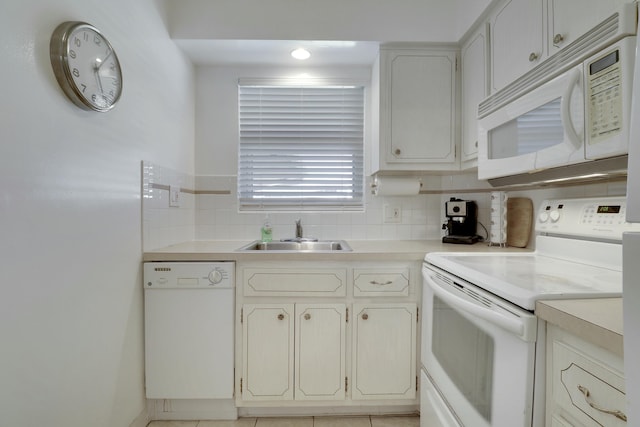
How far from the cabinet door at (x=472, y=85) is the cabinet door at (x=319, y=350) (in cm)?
118

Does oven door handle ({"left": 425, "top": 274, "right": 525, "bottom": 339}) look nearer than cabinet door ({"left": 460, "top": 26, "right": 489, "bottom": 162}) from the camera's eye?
Yes

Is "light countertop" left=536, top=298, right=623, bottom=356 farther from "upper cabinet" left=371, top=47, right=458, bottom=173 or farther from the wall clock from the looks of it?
the wall clock

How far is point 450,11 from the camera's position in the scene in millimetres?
1846

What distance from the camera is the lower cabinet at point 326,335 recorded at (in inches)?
62.4

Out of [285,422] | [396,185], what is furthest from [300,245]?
[285,422]

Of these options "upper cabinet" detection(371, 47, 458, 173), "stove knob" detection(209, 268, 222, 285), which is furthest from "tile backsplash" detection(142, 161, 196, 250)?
"upper cabinet" detection(371, 47, 458, 173)

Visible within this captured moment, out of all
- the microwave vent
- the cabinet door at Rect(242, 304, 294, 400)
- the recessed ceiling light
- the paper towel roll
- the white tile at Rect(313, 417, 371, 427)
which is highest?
the recessed ceiling light

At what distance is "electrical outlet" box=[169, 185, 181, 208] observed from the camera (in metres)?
1.84

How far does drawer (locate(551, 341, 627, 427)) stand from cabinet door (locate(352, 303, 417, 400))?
884 millimetres

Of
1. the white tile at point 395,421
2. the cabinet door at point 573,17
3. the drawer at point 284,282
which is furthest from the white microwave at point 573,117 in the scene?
the white tile at point 395,421

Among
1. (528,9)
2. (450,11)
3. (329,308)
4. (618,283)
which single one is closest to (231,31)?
(450,11)

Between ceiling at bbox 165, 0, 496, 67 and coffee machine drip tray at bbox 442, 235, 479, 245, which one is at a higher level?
ceiling at bbox 165, 0, 496, 67

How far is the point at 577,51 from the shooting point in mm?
966

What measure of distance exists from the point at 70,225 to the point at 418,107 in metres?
1.81
